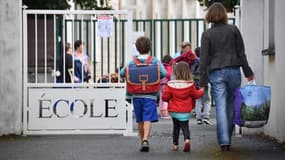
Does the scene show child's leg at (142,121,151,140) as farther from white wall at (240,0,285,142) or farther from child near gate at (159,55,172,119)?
child near gate at (159,55,172,119)

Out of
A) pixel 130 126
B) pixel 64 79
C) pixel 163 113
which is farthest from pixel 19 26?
pixel 163 113

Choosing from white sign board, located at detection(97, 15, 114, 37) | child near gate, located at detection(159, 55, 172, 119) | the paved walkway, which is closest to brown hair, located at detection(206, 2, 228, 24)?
the paved walkway

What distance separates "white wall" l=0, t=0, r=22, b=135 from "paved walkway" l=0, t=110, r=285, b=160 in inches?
12.4

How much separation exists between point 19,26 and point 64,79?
1167 millimetres

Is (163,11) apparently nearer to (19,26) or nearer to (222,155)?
(19,26)

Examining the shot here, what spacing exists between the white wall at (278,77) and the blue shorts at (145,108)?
191cm

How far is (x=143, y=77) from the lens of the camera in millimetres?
12195

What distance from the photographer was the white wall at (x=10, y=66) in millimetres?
14148

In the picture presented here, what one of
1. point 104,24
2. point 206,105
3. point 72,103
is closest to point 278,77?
point 104,24

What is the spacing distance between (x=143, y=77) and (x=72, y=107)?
251 centimetres

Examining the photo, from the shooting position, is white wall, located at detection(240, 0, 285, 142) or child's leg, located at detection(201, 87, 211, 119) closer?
white wall, located at detection(240, 0, 285, 142)

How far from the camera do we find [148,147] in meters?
11.9

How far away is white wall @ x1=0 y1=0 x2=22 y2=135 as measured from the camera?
14148mm

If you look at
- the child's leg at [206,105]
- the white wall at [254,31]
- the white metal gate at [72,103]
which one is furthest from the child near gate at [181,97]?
the child's leg at [206,105]
